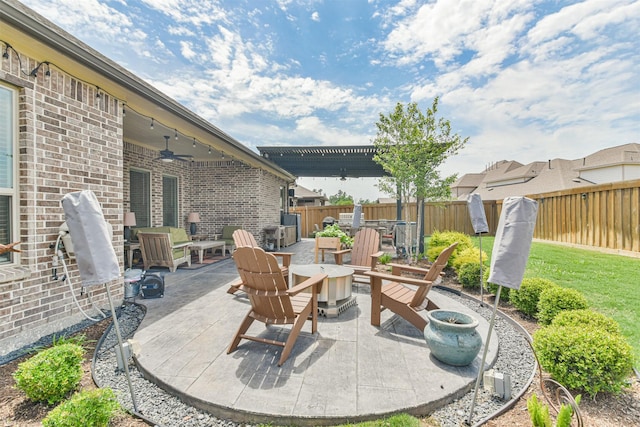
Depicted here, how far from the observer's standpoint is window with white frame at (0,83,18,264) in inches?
107

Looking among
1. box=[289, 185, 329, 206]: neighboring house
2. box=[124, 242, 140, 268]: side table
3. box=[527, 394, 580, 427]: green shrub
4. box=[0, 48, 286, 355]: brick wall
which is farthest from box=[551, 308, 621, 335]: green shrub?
box=[289, 185, 329, 206]: neighboring house

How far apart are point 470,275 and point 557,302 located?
1.85 metres

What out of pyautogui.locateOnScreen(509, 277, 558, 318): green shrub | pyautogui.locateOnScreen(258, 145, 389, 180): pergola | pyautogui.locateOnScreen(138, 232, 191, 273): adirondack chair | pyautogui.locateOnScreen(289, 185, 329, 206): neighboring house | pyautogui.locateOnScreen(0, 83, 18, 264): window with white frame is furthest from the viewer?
pyautogui.locateOnScreen(289, 185, 329, 206): neighboring house

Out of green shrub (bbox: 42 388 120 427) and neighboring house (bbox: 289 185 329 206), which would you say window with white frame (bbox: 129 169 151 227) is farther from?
neighboring house (bbox: 289 185 329 206)

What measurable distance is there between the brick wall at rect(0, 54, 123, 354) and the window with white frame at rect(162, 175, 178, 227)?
491cm

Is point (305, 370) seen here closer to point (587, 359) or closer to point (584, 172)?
point (587, 359)

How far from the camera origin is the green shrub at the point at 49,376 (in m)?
1.88

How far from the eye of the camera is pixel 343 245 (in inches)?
282

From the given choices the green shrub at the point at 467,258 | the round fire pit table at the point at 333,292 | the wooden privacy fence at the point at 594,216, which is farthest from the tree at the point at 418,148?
the round fire pit table at the point at 333,292

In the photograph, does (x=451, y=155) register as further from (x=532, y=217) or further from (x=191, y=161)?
(x=191, y=161)

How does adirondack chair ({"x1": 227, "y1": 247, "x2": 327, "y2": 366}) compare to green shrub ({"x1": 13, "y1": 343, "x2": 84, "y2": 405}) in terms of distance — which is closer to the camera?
green shrub ({"x1": 13, "y1": 343, "x2": 84, "y2": 405})

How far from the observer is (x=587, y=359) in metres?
2.06

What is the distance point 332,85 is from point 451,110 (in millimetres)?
4043

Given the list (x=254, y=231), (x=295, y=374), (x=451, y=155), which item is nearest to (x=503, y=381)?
(x=295, y=374)
